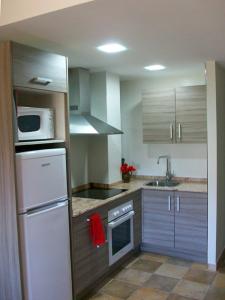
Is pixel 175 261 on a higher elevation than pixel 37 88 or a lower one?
lower

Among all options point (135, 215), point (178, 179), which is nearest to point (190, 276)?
point (135, 215)

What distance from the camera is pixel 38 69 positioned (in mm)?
2494

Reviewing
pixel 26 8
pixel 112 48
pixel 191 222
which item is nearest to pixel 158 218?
pixel 191 222

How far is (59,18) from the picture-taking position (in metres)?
2.10

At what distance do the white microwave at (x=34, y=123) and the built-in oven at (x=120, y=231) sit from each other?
1.25 meters

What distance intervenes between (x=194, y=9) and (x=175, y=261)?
9.73 feet

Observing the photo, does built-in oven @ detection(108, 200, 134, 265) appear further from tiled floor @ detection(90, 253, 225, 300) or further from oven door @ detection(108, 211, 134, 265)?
tiled floor @ detection(90, 253, 225, 300)

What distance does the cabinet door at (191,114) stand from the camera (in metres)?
4.02

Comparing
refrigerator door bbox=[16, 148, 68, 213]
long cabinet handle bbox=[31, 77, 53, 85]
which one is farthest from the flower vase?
long cabinet handle bbox=[31, 77, 53, 85]

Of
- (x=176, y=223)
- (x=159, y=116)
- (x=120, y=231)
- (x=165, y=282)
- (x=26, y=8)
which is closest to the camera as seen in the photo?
(x=26, y=8)

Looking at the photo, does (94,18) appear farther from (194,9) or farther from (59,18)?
(194,9)

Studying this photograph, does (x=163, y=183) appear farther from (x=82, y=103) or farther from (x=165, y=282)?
(x=82, y=103)

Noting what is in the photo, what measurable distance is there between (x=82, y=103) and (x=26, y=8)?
175 centimetres

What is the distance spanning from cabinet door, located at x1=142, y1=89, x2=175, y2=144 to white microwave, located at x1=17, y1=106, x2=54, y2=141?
72.7 inches
